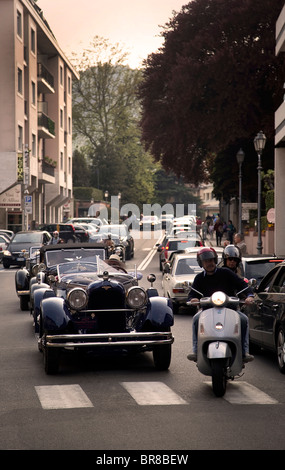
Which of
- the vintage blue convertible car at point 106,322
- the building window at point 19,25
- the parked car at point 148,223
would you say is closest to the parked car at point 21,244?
the building window at point 19,25

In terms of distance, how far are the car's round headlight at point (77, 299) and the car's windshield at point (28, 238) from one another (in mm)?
28098

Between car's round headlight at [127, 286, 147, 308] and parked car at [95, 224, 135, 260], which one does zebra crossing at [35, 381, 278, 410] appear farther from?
parked car at [95, 224, 135, 260]

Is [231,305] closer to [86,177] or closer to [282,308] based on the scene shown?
[282,308]

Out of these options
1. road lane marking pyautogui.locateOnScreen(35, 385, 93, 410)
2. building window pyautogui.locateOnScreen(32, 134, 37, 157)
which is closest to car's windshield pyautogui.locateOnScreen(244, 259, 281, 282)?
road lane marking pyautogui.locateOnScreen(35, 385, 93, 410)

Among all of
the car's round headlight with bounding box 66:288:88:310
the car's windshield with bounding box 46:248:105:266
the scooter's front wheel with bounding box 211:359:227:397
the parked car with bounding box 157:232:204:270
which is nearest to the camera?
the scooter's front wheel with bounding box 211:359:227:397

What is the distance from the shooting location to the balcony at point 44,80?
216 ft

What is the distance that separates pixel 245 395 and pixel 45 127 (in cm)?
5906

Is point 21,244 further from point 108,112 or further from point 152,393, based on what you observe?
point 108,112

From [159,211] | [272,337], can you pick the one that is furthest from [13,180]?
[159,211]

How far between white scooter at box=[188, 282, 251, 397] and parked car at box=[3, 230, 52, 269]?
94.8ft

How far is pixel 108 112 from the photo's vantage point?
→ 8994cm

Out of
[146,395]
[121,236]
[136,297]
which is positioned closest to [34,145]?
[121,236]

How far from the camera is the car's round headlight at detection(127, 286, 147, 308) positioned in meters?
11.3
